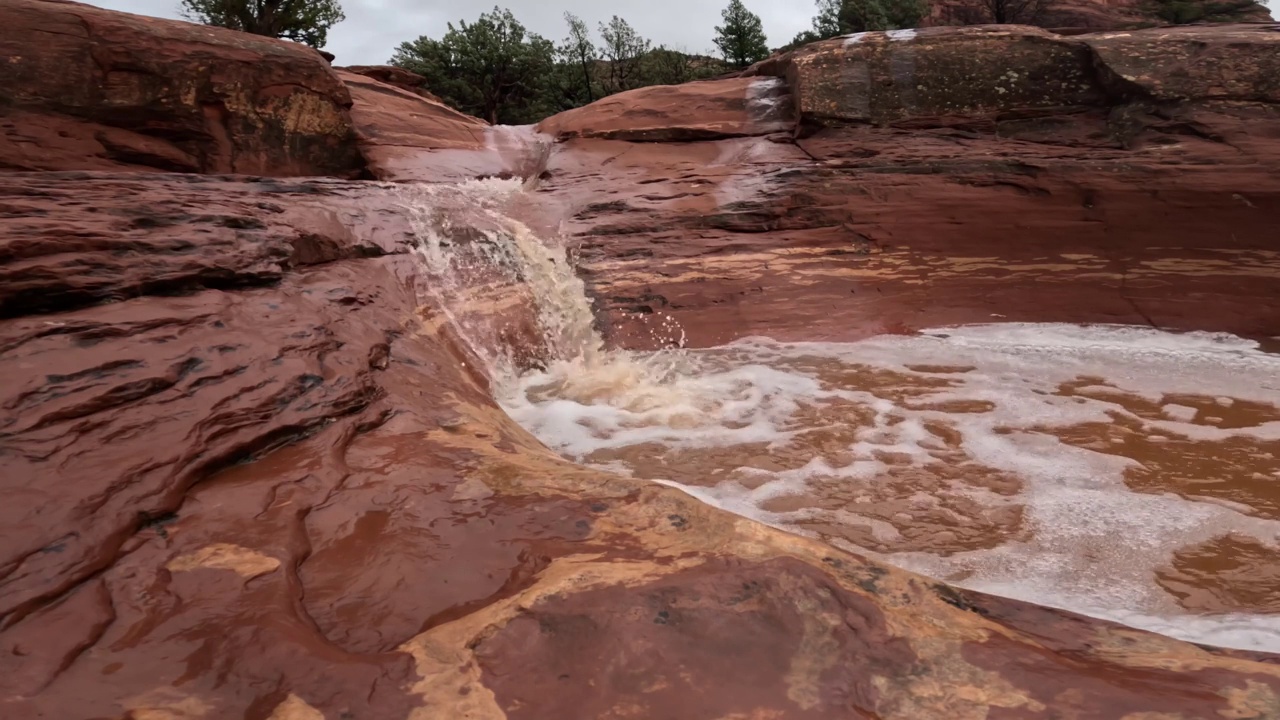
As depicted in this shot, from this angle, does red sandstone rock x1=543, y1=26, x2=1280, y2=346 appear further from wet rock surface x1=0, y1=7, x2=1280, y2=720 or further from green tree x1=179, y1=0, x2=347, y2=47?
green tree x1=179, y1=0, x2=347, y2=47

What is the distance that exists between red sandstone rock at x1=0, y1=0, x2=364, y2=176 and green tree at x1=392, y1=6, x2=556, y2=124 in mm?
11985

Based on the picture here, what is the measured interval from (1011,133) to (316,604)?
722cm

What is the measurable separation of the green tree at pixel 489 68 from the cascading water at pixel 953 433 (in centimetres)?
1394

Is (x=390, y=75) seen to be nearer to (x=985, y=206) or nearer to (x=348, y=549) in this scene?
(x=985, y=206)

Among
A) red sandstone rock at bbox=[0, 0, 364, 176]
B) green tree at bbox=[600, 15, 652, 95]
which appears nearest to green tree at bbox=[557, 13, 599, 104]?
green tree at bbox=[600, 15, 652, 95]

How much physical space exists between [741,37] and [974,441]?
1952 cm

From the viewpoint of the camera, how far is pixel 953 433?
12.1 ft

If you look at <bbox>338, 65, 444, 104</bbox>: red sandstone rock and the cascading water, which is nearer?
the cascading water

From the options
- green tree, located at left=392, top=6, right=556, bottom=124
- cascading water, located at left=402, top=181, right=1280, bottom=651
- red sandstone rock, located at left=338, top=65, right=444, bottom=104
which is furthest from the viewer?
green tree, located at left=392, top=6, right=556, bottom=124

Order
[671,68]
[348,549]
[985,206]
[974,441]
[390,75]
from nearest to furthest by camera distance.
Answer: [348,549] < [974,441] < [985,206] < [390,75] < [671,68]

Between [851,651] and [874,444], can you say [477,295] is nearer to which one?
[874,444]

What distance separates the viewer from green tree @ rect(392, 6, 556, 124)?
18.5m

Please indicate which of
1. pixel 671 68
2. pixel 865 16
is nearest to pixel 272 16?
pixel 671 68

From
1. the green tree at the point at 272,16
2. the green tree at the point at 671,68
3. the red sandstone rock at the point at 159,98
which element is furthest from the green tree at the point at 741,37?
the red sandstone rock at the point at 159,98
